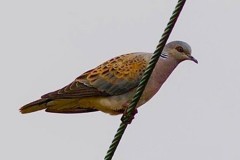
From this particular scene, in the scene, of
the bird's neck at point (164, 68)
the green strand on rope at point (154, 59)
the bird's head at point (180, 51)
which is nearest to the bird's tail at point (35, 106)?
the bird's neck at point (164, 68)

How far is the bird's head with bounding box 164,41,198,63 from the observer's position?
6.98m

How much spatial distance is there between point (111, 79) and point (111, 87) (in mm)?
114

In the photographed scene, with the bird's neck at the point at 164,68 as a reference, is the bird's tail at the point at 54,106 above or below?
below

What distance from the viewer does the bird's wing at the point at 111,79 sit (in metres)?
6.88

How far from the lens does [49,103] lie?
6.91 m

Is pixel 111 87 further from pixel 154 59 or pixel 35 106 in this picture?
pixel 154 59

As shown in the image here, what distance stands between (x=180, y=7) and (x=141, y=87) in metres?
0.64

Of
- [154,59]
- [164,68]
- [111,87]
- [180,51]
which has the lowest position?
[111,87]

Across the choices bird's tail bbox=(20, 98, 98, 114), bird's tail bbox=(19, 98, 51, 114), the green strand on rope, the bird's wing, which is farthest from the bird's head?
the green strand on rope

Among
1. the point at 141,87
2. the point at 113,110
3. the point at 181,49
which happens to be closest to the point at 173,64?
the point at 181,49

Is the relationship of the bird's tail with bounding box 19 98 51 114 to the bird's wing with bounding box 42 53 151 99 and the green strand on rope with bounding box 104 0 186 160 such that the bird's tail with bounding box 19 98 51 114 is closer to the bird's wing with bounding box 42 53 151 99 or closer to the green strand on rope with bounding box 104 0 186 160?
the bird's wing with bounding box 42 53 151 99

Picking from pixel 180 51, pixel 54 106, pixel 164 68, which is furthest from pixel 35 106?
pixel 180 51

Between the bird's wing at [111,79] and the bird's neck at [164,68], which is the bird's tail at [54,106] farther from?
the bird's neck at [164,68]

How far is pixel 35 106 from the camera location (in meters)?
6.91
